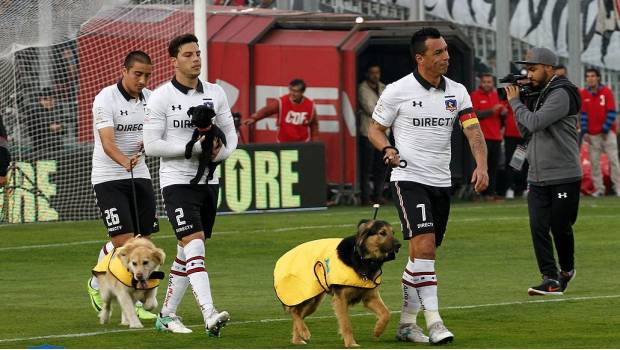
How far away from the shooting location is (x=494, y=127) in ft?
92.0

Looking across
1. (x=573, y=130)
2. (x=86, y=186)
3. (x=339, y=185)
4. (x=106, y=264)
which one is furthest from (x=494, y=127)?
(x=106, y=264)

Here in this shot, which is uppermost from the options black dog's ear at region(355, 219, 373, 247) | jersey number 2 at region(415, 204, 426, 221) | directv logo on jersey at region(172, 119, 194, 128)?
directv logo on jersey at region(172, 119, 194, 128)

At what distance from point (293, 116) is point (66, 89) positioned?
352cm

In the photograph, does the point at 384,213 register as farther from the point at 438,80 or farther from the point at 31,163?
the point at 438,80

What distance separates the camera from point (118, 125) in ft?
46.3

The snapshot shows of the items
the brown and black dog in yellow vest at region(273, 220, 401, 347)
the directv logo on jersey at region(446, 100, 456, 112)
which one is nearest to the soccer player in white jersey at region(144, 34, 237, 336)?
the brown and black dog in yellow vest at region(273, 220, 401, 347)

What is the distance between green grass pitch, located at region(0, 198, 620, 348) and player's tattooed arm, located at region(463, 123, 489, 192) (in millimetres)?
1105

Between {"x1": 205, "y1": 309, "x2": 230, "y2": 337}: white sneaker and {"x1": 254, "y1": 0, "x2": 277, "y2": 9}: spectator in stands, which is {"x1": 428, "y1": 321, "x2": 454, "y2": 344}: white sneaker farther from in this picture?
{"x1": 254, "y1": 0, "x2": 277, "y2": 9}: spectator in stands

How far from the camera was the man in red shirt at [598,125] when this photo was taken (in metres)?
28.7

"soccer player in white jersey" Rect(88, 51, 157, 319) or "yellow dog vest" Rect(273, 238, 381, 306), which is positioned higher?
"soccer player in white jersey" Rect(88, 51, 157, 319)

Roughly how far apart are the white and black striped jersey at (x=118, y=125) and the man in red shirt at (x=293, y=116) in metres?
12.1

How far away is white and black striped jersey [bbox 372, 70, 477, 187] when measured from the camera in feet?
40.4

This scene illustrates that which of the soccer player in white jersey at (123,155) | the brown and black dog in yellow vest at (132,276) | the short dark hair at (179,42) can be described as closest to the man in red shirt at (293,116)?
the soccer player in white jersey at (123,155)

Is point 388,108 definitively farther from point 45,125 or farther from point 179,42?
point 45,125
